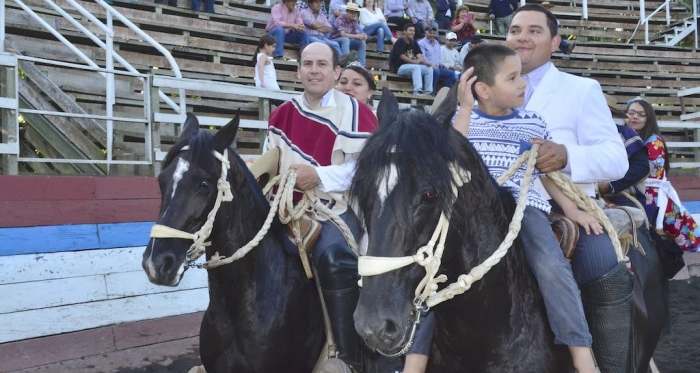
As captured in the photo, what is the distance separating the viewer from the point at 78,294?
5621 millimetres

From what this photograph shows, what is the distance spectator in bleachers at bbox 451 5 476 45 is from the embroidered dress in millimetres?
10776

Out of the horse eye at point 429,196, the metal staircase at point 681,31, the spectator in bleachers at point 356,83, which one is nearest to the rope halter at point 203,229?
the horse eye at point 429,196

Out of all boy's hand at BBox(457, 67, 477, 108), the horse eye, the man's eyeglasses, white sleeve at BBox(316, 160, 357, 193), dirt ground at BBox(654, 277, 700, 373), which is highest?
boy's hand at BBox(457, 67, 477, 108)

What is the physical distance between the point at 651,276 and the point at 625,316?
1296 millimetres

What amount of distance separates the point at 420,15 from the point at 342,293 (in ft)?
41.0

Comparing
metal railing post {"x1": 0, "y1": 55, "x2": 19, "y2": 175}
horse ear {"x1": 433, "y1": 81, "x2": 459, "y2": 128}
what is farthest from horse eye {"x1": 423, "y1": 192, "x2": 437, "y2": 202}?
metal railing post {"x1": 0, "y1": 55, "x2": 19, "y2": 175}

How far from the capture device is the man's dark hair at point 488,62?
2938 mm

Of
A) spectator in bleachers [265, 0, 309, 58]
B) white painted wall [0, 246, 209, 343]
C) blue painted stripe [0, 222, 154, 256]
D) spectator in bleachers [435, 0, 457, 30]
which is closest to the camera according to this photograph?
white painted wall [0, 246, 209, 343]

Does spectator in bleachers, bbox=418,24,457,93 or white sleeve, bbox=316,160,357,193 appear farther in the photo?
spectator in bleachers, bbox=418,24,457,93

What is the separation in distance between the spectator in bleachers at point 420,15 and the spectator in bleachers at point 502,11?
3.26m

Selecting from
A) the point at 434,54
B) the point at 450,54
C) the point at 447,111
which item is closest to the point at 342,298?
the point at 447,111

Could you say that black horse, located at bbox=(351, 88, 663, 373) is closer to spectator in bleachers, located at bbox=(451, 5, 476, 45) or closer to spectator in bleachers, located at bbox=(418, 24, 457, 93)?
spectator in bleachers, located at bbox=(418, 24, 457, 93)

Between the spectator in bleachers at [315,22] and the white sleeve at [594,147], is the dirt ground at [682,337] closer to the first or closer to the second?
the white sleeve at [594,147]

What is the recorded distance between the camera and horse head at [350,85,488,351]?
218cm
